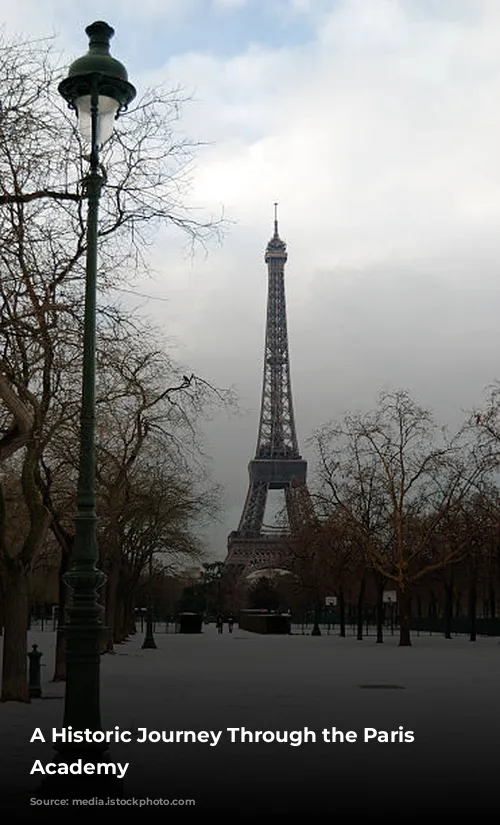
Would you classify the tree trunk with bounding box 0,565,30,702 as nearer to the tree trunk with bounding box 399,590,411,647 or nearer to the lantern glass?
the lantern glass

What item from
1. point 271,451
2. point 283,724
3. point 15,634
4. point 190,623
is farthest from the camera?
point 271,451

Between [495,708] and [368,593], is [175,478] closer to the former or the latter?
[495,708]

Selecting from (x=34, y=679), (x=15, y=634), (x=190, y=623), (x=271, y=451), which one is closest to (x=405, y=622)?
(x=190, y=623)

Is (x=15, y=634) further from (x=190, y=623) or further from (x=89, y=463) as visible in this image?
(x=190, y=623)

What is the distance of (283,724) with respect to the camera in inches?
608

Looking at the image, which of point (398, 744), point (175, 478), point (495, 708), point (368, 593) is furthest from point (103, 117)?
point (368, 593)

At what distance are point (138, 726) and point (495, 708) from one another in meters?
6.74

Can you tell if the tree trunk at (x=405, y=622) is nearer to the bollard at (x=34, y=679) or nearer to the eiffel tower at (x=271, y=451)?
the bollard at (x=34, y=679)

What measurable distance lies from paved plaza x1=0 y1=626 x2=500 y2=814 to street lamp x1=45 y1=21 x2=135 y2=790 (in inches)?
52.1

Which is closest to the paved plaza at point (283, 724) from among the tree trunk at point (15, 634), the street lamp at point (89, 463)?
the tree trunk at point (15, 634)

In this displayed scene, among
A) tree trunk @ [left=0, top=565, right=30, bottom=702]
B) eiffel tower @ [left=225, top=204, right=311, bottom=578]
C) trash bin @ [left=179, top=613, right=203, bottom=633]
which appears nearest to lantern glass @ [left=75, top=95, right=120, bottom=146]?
tree trunk @ [left=0, top=565, right=30, bottom=702]

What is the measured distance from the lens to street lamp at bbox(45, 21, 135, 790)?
8.79m

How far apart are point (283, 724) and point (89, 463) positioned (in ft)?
25.3

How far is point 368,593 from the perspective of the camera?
90.4 meters
